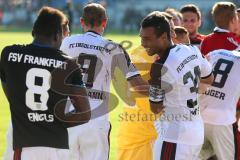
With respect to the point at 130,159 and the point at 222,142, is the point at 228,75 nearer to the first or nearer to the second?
the point at 222,142

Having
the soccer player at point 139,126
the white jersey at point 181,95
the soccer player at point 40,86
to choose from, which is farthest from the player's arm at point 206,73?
the soccer player at point 40,86

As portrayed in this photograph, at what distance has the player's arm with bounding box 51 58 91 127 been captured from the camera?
237 inches

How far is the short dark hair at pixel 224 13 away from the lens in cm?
821

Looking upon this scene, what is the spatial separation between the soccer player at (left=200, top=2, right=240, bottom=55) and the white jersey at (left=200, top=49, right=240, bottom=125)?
1.34ft

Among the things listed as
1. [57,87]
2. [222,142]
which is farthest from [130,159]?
[57,87]

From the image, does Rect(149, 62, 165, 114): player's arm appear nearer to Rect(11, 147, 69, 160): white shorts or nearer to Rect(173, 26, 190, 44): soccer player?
Rect(11, 147, 69, 160): white shorts

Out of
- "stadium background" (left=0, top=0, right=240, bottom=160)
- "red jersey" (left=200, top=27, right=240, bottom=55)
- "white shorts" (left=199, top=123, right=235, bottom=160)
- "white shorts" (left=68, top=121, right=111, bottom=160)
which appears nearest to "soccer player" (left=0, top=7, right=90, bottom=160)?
"white shorts" (left=68, top=121, right=111, bottom=160)

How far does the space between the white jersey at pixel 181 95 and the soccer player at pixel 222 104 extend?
1.01 m

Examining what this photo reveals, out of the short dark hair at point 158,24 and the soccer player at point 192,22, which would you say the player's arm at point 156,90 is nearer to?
the short dark hair at point 158,24

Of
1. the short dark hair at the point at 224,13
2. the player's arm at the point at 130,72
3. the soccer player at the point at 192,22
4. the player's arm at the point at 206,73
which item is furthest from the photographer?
the soccer player at the point at 192,22

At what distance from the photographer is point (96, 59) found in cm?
763

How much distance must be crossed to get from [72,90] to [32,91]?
377 millimetres

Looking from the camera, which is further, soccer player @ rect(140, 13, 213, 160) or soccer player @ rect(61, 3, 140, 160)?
soccer player @ rect(61, 3, 140, 160)

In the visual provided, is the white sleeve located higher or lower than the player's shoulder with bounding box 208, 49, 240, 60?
lower
